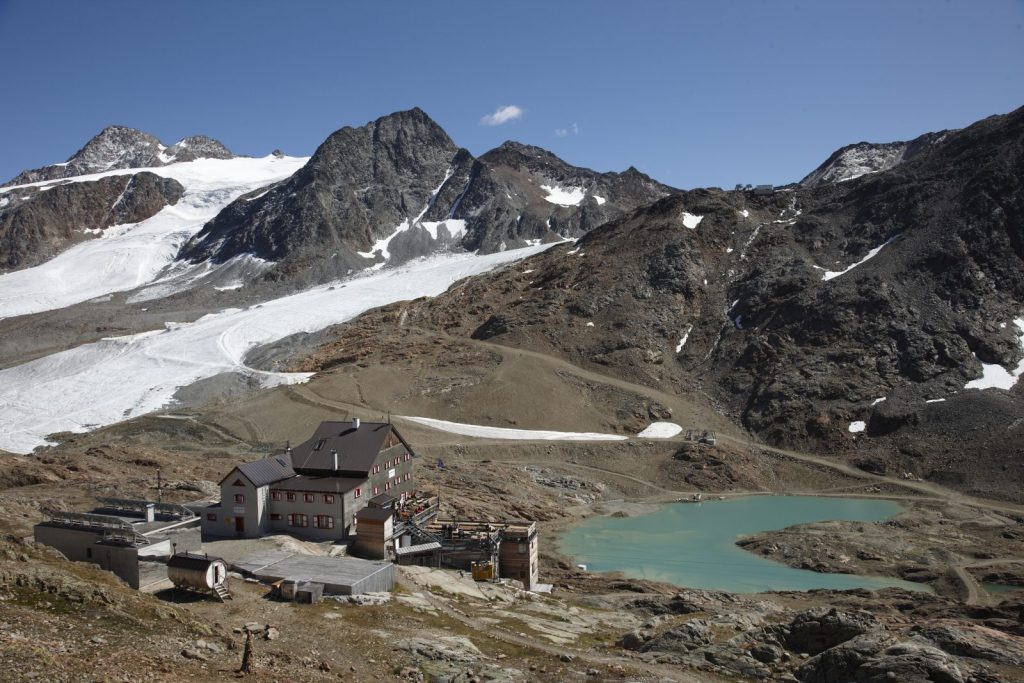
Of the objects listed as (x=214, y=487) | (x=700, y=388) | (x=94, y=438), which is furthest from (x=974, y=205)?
(x=94, y=438)

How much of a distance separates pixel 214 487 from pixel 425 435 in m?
29.4

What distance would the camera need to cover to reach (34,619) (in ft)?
56.7

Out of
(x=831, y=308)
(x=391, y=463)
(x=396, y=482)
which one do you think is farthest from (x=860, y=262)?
(x=391, y=463)

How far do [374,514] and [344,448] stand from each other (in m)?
6.50

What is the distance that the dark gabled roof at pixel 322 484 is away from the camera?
3803cm

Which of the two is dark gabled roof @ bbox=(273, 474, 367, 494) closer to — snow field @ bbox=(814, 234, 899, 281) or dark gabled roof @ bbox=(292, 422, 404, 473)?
dark gabled roof @ bbox=(292, 422, 404, 473)

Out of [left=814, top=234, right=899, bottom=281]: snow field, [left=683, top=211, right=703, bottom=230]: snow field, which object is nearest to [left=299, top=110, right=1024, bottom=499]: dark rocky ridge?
[left=814, top=234, right=899, bottom=281]: snow field

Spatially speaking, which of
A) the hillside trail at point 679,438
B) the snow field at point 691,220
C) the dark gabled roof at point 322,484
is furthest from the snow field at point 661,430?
the dark gabled roof at point 322,484

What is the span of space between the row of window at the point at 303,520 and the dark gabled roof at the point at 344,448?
3.11m

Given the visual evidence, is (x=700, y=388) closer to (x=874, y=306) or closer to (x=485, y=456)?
(x=874, y=306)

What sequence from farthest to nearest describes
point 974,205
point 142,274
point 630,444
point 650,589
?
point 142,274
point 974,205
point 630,444
point 650,589

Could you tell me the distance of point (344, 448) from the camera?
42281mm

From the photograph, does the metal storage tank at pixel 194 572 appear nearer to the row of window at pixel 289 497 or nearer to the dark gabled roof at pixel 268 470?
the dark gabled roof at pixel 268 470

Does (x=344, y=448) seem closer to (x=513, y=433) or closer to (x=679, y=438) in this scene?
(x=513, y=433)
